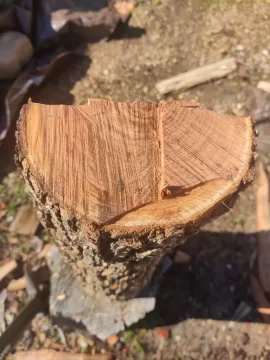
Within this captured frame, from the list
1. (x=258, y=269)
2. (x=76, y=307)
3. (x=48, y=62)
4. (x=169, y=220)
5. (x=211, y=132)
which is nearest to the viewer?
(x=169, y=220)

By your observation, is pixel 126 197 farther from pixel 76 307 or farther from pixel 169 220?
pixel 76 307

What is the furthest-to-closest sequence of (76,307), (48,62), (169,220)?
(48,62), (76,307), (169,220)

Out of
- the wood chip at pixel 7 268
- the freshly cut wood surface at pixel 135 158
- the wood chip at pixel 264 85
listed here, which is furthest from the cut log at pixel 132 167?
the wood chip at pixel 264 85

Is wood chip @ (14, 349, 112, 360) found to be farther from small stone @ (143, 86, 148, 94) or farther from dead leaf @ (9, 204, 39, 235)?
small stone @ (143, 86, 148, 94)

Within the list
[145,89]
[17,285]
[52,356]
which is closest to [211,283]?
[52,356]

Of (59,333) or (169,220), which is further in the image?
(59,333)

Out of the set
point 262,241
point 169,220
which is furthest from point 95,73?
point 169,220
